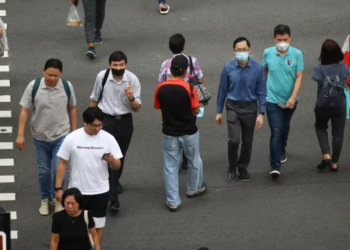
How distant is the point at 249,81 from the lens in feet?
39.9

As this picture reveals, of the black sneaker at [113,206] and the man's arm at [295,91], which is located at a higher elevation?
the man's arm at [295,91]

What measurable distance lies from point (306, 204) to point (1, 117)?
192 inches

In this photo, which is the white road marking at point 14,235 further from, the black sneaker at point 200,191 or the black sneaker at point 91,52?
the black sneaker at point 91,52

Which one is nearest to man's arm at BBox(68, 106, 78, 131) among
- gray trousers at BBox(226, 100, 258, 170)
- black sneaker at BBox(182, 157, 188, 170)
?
black sneaker at BBox(182, 157, 188, 170)

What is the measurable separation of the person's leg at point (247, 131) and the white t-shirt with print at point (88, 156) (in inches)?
93.9

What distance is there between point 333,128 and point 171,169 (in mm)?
2371

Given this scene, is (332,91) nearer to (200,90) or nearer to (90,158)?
(200,90)

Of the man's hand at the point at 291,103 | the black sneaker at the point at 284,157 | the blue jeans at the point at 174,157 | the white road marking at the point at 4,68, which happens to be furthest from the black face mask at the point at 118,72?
the white road marking at the point at 4,68

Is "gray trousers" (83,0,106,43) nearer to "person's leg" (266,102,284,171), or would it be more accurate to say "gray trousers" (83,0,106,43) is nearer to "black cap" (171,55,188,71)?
"person's leg" (266,102,284,171)

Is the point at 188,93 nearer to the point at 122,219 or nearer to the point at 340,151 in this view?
the point at 122,219

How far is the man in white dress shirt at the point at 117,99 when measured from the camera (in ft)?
38.0

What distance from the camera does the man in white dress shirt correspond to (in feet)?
38.0

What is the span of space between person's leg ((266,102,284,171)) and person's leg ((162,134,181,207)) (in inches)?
55.6

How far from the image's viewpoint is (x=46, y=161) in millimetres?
11852
